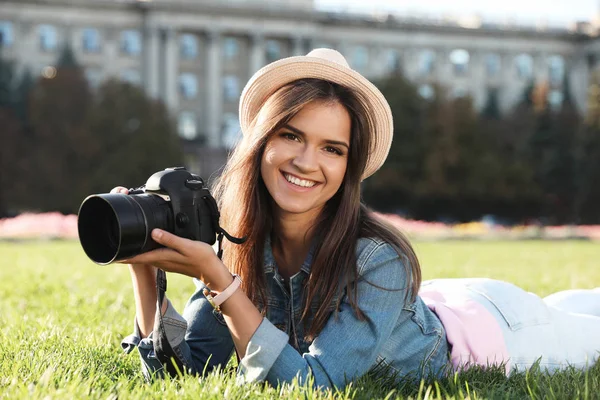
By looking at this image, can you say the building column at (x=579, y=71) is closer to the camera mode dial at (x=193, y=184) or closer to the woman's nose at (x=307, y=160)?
the woman's nose at (x=307, y=160)

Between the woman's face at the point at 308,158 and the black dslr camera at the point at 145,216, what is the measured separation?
0.43m

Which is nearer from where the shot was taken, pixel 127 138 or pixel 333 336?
pixel 333 336

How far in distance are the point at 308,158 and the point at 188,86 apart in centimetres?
5757

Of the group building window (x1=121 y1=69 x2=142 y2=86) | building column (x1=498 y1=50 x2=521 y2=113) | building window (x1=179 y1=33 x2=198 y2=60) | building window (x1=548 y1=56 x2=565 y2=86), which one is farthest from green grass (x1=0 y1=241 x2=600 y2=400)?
building window (x1=548 y1=56 x2=565 y2=86)

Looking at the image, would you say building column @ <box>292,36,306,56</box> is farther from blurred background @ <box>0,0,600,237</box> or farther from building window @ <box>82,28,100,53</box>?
building window @ <box>82,28,100,53</box>

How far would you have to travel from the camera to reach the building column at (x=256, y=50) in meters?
59.7

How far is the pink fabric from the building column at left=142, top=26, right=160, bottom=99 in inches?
2172

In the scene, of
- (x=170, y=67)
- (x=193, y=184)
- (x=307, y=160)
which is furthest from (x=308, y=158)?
(x=170, y=67)

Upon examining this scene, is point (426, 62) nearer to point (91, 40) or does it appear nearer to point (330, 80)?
point (91, 40)

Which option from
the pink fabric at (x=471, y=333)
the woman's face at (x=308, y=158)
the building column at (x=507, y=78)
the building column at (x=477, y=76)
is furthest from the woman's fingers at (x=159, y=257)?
the building column at (x=507, y=78)

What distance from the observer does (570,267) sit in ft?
35.9

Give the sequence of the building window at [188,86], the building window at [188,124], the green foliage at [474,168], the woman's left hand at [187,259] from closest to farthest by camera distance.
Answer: the woman's left hand at [187,259], the green foliage at [474,168], the building window at [188,124], the building window at [188,86]

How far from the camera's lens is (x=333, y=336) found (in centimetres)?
278

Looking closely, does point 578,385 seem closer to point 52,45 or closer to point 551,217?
point 551,217
